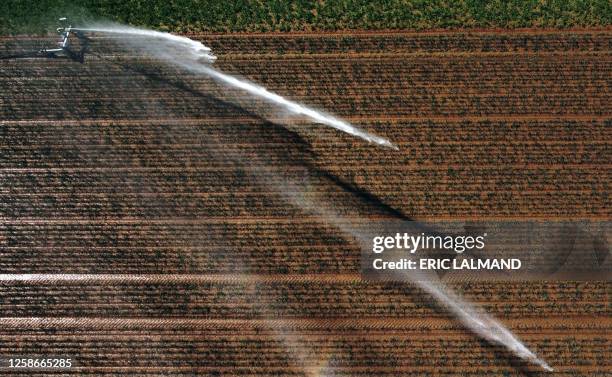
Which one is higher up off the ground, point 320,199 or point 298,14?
point 298,14

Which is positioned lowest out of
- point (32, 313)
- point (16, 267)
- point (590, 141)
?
point (32, 313)

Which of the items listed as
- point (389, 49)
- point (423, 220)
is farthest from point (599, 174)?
point (389, 49)

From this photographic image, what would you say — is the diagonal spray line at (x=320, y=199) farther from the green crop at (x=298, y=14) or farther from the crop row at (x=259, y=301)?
the green crop at (x=298, y=14)

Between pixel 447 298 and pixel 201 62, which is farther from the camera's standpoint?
pixel 201 62

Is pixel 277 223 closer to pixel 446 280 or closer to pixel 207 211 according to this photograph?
pixel 207 211
